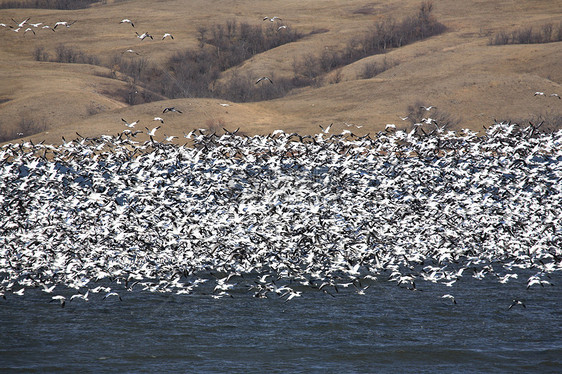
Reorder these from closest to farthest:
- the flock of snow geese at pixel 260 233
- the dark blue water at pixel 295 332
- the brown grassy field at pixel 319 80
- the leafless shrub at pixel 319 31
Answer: the dark blue water at pixel 295 332
the flock of snow geese at pixel 260 233
the brown grassy field at pixel 319 80
the leafless shrub at pixel 319 31

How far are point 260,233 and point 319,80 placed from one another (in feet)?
227

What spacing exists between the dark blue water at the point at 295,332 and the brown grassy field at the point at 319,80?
38233mm

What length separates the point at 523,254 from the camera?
2494cm

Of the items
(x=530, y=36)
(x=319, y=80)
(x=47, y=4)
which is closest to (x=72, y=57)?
(x=319, y=80)

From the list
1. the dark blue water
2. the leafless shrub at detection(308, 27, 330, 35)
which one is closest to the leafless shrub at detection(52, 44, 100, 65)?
the leafless shrub at detection(308, 27, 330, 35)

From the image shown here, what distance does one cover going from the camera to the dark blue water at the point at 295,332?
53.2ft

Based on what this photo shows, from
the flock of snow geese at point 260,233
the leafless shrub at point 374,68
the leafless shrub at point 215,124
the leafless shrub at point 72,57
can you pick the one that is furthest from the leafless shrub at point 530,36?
the flock of snow geese at point 260,233

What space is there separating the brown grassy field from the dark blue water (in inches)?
1505

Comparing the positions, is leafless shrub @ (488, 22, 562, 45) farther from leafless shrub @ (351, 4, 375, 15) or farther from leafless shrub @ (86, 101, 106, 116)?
leafless shrub @ (86, 101, 106, 116)

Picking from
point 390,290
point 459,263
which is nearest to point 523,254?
point 459,263

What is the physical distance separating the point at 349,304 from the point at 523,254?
8031 mm

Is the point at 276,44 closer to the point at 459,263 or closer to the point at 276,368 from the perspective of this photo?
the point at 459,263

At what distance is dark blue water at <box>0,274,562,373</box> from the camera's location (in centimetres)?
1620

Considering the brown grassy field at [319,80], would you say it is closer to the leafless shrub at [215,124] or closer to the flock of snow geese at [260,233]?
the leafless shrub at [215,124]
